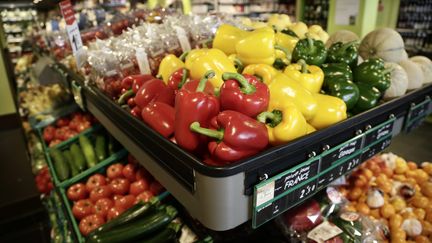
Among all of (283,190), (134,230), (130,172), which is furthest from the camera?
(130,172)

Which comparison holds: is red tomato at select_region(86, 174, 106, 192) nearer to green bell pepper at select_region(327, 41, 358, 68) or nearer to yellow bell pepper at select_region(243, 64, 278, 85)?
yellow bell pepper at select_region(243, 64, 278, 85)

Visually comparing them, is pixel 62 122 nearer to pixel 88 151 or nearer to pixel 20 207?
pixel 88 151

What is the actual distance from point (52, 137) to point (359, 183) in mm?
2285

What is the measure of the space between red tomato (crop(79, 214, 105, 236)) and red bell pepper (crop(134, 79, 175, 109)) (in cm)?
69

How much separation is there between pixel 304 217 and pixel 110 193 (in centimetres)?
104

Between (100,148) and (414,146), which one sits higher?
(100,148)

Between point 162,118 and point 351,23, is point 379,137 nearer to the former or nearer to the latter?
point 162,118

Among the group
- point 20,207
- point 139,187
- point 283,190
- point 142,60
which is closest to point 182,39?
point 142,60

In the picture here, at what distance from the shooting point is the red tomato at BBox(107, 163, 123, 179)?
1755mm

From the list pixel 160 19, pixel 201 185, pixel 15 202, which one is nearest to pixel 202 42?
pixel 160 19

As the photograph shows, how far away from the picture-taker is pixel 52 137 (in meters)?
2.48

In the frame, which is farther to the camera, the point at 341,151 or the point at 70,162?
the point at 70,162

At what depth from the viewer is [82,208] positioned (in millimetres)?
1604

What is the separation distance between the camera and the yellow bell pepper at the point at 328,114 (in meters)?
1.01
